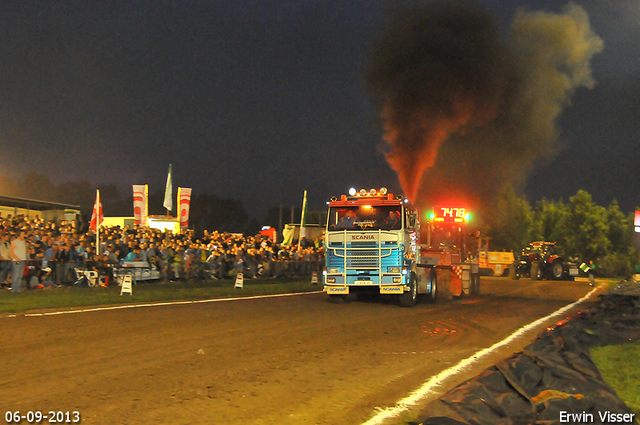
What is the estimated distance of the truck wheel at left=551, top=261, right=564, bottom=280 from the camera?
37.4 metres

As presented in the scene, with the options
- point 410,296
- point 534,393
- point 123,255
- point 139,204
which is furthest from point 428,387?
point 139,204

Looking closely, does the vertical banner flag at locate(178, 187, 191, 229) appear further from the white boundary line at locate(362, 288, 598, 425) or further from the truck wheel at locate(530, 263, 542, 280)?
the white boundary line at locate(362, 288, 598, 425)

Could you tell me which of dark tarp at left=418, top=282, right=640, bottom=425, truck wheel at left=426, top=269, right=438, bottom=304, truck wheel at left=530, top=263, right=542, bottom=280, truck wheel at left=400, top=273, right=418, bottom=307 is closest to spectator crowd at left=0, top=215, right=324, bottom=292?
truck wheel at left=426, top=269, right=438, bottom=304

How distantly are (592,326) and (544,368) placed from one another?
184 inches

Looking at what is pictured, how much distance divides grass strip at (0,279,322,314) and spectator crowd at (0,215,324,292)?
0.77 m

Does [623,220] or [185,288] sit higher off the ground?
[623,220]

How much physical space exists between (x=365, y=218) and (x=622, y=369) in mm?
9901

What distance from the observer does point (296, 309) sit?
15406 millimetres

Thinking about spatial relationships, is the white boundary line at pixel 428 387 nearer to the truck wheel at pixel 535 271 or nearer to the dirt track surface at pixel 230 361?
the dirt track surface at pixel 230 361

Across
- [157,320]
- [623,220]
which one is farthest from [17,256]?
[623,220]

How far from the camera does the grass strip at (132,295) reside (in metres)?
14.4

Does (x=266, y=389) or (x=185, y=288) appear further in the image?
(x=185, y=288)

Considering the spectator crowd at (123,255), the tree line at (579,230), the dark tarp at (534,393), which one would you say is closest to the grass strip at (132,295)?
the spectator crowd at (123,255)

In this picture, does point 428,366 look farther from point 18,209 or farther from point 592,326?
point 18,209
